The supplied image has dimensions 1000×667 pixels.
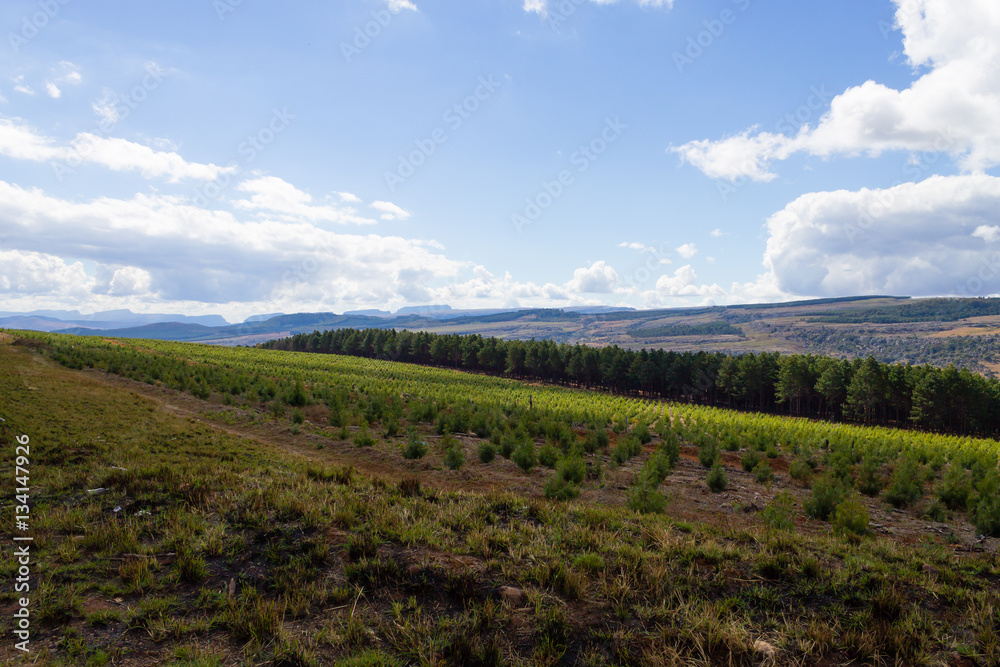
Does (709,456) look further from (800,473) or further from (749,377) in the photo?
(749,377)

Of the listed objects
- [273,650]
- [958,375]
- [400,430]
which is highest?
[273,650]

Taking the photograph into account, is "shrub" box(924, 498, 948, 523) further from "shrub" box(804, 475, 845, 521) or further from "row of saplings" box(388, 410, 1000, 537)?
"shrub" box(804, 475, 845, 521)

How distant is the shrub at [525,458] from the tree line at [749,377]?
6319 centimetres

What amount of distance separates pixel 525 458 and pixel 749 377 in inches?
2670

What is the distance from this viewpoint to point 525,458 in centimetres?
1511

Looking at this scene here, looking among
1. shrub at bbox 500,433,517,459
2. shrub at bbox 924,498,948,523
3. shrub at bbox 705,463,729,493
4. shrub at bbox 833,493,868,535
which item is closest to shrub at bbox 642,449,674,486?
shrub at bbox 705,463,729,493

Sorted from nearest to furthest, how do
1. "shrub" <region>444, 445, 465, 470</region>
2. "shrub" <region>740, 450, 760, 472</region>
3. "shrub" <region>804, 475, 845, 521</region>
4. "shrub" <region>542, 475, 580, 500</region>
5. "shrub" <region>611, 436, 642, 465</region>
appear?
1. "shrub" <region>804, 475, 845, 521</region>
2. "shrub" <region>542, 475, 580, 500</region>
3. "shrub" <region>444, 445, 465, 470</region>
4. "shrub" <region>611, 436, 642, 465</region>
5. "shrub" <region>740, 450, 760, 472</region>

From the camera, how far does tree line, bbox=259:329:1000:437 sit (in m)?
54.9

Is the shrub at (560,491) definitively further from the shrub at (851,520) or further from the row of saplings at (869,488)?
the shrub at (851,520)

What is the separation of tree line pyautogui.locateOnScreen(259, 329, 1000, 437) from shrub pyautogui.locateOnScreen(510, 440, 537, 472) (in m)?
63.2

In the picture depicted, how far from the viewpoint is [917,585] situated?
6109 millimetres

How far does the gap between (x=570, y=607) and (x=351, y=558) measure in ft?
11.3

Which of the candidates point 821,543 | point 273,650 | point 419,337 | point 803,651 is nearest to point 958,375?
point 821,543

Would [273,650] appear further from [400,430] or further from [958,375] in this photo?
[958,375]
